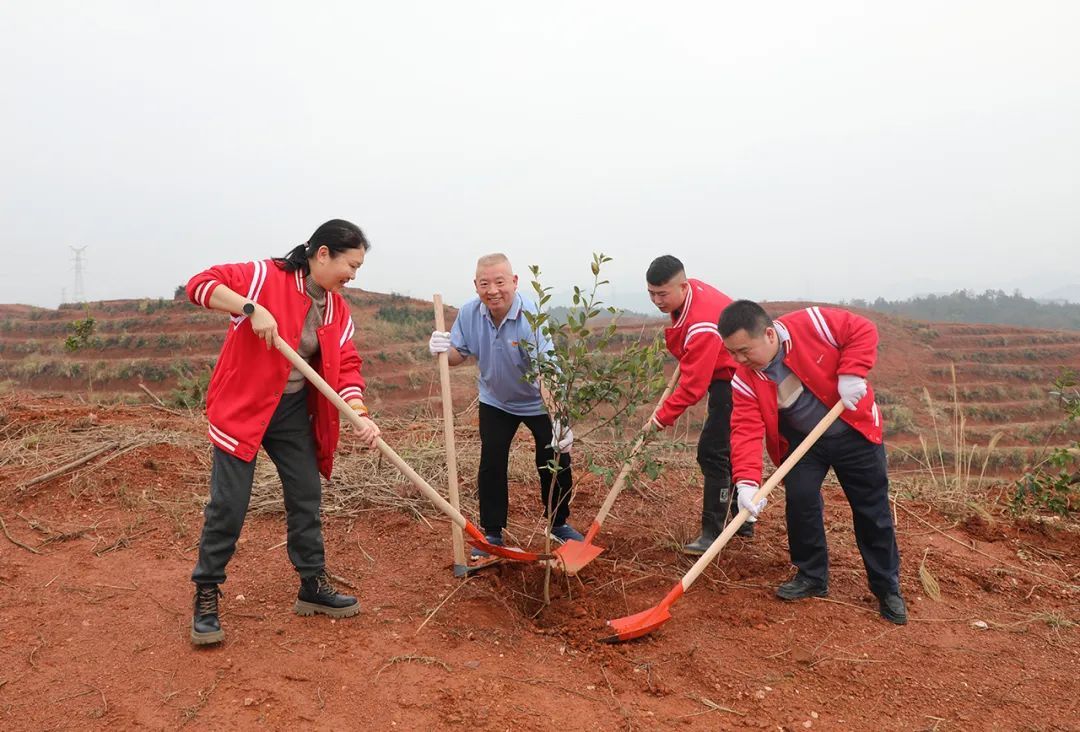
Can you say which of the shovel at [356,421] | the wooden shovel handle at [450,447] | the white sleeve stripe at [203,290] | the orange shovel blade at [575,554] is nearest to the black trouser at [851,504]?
the orange shovel blade at [575,554]

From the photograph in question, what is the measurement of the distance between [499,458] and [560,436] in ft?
1.89

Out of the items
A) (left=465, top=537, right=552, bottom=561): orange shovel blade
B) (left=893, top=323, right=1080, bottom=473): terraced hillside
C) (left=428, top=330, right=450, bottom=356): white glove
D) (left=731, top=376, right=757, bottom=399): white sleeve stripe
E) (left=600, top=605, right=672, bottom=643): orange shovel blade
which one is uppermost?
(left=428, top=330, right=450, bottom=356): white glove

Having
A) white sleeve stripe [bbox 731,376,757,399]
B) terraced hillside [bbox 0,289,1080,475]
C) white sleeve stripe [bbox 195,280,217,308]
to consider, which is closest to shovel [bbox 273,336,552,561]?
white sleeve stripe [bbox 195,280,217,308]

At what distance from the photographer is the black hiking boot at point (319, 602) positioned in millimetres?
3061

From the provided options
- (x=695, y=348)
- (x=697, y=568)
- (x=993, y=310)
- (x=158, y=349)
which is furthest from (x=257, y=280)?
(x=993, y=310)

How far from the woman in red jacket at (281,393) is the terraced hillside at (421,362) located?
13.6 m

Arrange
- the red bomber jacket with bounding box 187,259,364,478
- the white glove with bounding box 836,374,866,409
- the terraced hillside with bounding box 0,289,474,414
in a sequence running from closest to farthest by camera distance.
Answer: the red bomber jacket with bounding box 187,259,364,478 < the white glove with bounding box 836,374,866,409 < the terraced hillside with bounding box 0,289,474,414

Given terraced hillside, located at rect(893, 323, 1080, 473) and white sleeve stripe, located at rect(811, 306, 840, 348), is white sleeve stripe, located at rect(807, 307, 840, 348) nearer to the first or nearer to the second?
white sleeve stripe, located at rect(811, 306, 840, 348)

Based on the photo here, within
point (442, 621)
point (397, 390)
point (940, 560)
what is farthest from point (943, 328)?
point (442, 621)

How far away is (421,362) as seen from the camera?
25.8 m

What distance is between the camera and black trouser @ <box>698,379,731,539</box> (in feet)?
12.7

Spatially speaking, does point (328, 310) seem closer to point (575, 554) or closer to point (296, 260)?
point (296, 260)

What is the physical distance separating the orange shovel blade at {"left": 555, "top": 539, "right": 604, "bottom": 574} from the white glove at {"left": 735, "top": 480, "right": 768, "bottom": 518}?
784mm

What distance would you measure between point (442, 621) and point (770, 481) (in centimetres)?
161
